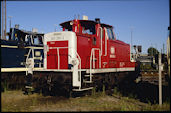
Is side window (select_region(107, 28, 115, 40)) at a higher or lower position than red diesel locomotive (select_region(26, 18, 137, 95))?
higher

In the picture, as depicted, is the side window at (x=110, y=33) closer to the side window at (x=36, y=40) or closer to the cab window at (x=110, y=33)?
the cab window at (x=110, y=33)

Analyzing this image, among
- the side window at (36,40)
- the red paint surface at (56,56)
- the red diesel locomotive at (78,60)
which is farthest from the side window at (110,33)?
the side window at (36,40)

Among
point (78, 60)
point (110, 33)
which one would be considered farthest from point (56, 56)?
point (110, 33)

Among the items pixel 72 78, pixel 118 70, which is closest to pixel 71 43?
pixel 72 78

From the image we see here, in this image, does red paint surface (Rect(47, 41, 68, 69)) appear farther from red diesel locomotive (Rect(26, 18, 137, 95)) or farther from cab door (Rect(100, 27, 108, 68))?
cab door (Rect(100, 27, 108, 68))

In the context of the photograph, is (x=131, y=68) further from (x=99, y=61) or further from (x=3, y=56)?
(x=3, y=56)

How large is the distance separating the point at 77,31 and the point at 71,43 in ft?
3.23

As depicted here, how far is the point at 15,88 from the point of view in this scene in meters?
9.66

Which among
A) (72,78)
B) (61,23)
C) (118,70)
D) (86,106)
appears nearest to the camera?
(86,106)

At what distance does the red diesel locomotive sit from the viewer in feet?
24.3

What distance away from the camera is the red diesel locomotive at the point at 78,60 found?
291 inches

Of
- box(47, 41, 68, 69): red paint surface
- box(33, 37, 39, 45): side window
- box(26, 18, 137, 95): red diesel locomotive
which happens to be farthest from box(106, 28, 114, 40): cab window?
box(33, 37, 39, 45): side window

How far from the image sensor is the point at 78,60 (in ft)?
24.1

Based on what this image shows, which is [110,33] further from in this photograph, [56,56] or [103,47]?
[56,56]
